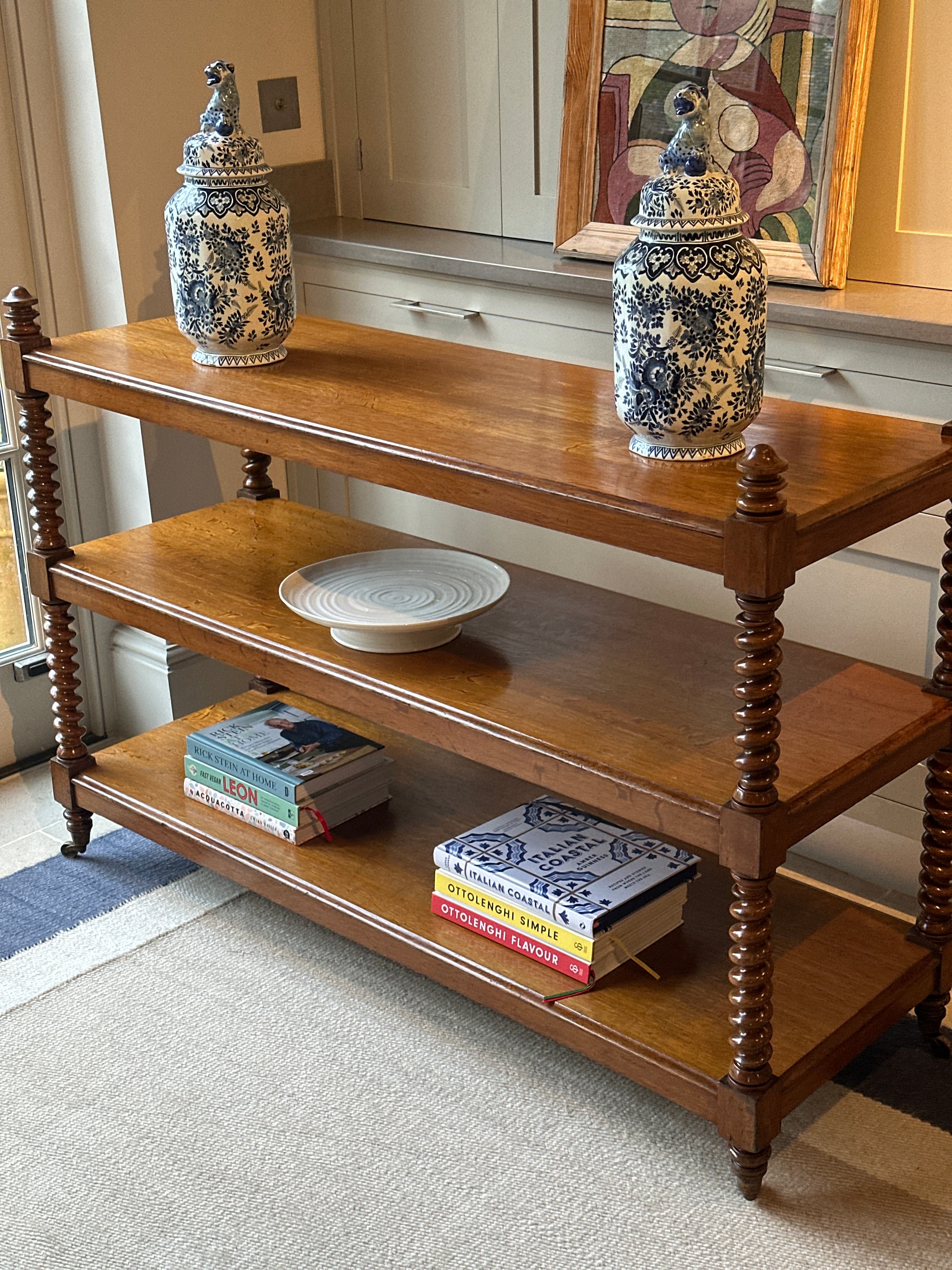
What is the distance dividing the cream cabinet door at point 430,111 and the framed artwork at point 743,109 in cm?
Result: 28

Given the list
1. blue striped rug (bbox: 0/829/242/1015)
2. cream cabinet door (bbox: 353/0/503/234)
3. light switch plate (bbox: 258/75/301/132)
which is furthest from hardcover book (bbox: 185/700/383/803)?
light switch plate (bbox: 258/75/301/132)

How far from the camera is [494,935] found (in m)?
2.07

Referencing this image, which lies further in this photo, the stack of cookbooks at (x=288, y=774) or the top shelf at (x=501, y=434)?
the stack of cookbooks at (x=288, y=774)

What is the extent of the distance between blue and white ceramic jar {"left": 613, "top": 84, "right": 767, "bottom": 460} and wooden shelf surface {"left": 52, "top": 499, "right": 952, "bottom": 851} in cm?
39

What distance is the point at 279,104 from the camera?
2.98 meters

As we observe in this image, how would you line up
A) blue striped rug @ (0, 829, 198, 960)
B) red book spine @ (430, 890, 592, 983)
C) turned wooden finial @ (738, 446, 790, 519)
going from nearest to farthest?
turned wooden finial @ (738, 446, 790, 519) → red book spine @ (430, 890, 592, 983) → blue striped rug @ (0, 829, 198, 960)

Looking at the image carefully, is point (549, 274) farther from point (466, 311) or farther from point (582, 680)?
point (582, 680)

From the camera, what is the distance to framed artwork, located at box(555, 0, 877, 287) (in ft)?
7.37

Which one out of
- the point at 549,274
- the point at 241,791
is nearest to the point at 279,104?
the point at 549,274

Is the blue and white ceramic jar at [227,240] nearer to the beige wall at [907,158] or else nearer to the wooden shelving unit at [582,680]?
the wooden shelving unit at [582,680]

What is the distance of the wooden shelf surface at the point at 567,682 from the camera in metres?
1.75

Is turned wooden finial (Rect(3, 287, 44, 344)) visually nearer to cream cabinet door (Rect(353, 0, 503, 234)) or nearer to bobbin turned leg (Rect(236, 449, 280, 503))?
bobbin turned leg (Rect(236, 449, 280, 503))

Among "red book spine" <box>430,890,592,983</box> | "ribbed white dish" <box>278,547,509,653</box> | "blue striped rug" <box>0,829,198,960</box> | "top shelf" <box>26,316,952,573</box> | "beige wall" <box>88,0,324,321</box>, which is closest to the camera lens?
"top shelf" <box>26,316,952,573</box>

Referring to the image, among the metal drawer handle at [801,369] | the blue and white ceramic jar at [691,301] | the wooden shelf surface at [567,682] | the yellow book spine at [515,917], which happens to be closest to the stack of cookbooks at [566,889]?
the yellow book spine at [515,917]
